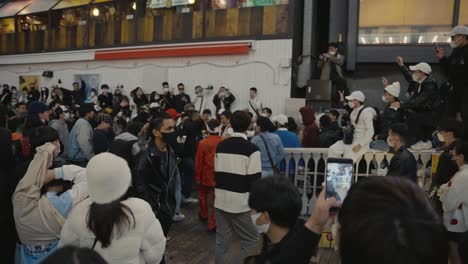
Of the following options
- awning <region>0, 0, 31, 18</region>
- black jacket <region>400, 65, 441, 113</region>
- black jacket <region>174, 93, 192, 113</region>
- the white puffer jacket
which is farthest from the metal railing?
awning <region>0, 0, 31, 18</region>

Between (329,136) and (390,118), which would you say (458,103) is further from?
(329,136)

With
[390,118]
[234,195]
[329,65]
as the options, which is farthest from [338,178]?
[329,65]

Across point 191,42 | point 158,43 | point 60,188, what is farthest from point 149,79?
point 60,188

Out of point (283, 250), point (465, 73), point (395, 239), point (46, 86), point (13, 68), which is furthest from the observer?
point (13, 68)

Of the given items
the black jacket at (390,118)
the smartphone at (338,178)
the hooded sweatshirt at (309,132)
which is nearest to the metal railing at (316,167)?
the black jacket at (390,118)

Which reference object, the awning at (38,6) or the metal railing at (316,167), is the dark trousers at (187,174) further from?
the awning at (38,6)

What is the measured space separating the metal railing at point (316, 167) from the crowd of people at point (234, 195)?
164 millimetres

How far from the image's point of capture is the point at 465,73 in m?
5.43

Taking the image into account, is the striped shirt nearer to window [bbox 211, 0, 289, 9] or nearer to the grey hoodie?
the grey hoodie

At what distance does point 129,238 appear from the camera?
195 cm

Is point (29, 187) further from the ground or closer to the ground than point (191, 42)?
closer to the ground

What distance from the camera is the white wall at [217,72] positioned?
39.8 feet

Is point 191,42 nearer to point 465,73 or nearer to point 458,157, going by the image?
point 465,73

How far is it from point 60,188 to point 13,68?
19971 mm
